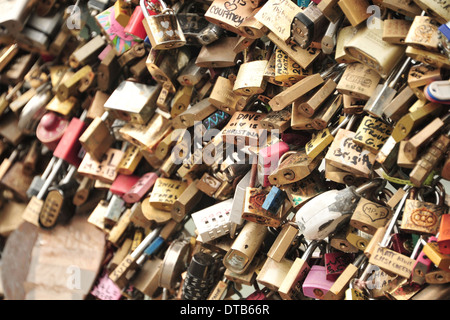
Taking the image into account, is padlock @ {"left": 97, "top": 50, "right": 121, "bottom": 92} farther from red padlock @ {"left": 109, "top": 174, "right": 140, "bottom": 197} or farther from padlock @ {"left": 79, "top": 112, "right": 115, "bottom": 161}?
red padlock @ {"left": 109, "top": 174, "right": 140, "bottom": 197}

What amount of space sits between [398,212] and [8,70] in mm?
2027

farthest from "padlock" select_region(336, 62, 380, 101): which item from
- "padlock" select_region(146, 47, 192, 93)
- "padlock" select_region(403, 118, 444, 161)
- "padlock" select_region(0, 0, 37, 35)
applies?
"padlock" select_region(0, 0, 37, 35)

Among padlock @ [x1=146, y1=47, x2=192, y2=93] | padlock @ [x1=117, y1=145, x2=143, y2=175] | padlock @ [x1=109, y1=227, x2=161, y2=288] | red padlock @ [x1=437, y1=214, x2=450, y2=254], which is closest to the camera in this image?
red padlock @ [x1=437, y1=214, x2=450, y2=254]

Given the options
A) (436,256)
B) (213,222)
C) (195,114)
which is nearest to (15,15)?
(195,114)

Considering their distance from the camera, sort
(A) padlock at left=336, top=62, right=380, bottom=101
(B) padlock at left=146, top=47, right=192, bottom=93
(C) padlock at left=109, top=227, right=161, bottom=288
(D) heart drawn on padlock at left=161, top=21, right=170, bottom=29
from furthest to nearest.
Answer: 1. (C) padlock at left=109, top=227, right=161, bottom=288
2. (B) padlock at left=146, top=47, right=192, bottom=93
3. (D) heart drawn on padlock at left=161, top=21, right=170, bottom=29
4. (A) padlock at left=336, top=62, right=380, bottom=101

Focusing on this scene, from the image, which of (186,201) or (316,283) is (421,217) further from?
(186,201)

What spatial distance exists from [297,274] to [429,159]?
513 mm

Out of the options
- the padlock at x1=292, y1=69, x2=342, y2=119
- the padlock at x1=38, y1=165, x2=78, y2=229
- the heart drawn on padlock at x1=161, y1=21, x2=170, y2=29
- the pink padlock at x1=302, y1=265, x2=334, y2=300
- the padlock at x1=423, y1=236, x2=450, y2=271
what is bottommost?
the padlock at x1=38, y1=165, x2=78, y2=229

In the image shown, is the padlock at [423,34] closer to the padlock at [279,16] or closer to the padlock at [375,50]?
the padlock at [375,50]

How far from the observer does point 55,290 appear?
2730mm

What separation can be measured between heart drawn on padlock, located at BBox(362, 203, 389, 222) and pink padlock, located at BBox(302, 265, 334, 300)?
0.85 ft

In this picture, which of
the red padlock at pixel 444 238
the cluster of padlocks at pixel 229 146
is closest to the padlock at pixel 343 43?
the cluster of padlocks at pixel 229 146

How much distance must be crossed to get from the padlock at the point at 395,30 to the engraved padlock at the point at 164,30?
2.28 ft

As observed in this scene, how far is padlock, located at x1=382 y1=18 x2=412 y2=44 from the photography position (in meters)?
1.68
